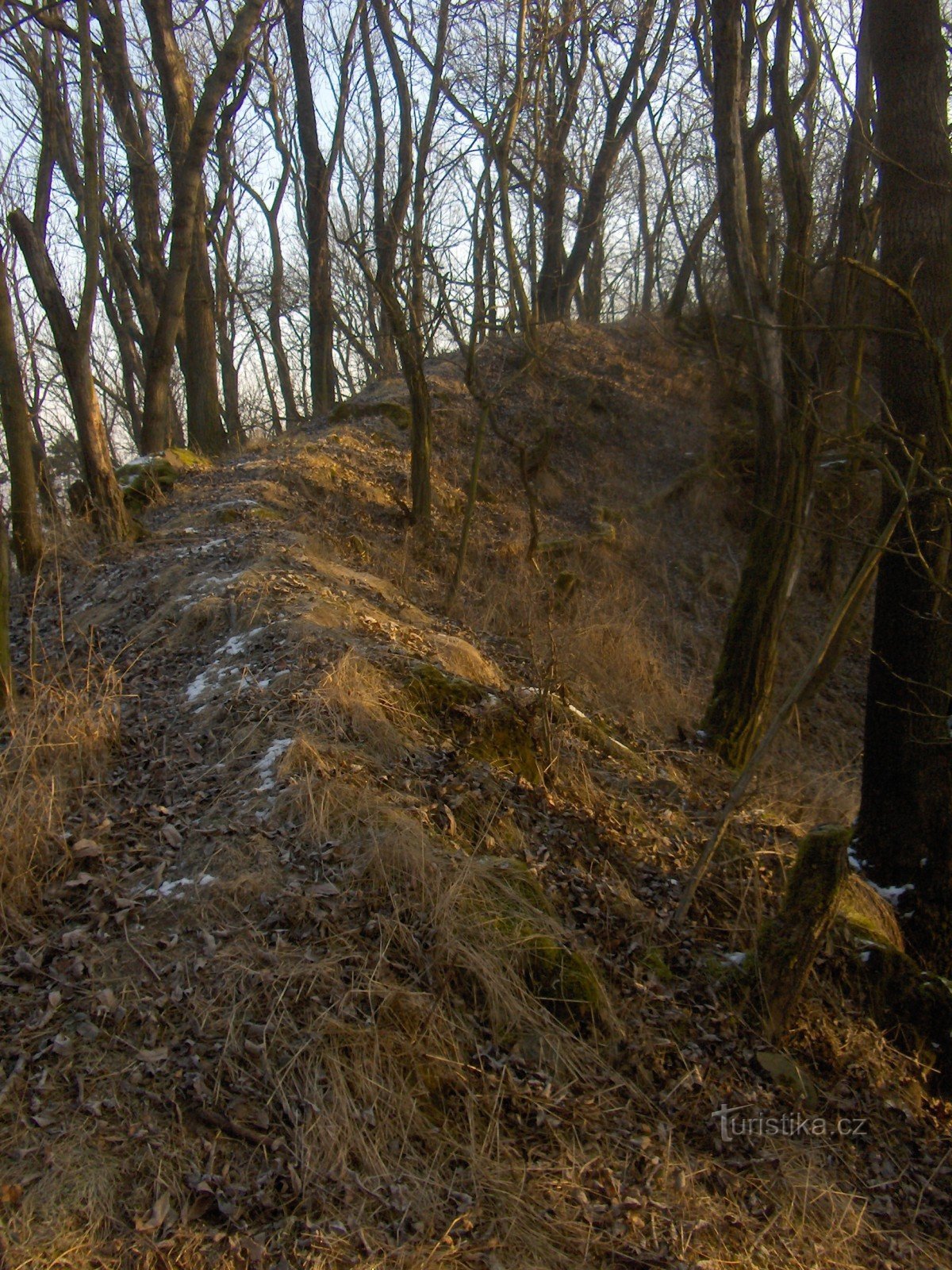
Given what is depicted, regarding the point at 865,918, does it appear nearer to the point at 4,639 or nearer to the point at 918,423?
the point at 918,423

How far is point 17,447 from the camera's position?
6.50m

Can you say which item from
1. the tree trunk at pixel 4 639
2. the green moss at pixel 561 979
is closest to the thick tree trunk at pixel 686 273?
the tree trunk at pixel 4 639

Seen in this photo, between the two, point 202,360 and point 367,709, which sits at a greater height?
point 202,360

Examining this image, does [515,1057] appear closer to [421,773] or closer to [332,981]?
[332,981]

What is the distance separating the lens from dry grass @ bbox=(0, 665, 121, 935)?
11.7 feet

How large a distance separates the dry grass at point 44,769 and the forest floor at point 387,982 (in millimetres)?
18

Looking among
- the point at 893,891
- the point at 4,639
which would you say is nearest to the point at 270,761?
the point at 4,639

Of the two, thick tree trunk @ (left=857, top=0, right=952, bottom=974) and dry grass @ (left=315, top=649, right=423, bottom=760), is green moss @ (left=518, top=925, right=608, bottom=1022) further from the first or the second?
thick tree trunk @ (left=857, top=0, right=952, bottom=974)

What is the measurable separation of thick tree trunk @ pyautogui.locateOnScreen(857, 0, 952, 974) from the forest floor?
698mm

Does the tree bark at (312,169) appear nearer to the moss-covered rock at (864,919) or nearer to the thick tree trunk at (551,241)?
the thick tree trunk at (551,241)

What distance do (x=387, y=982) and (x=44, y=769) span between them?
1977mm

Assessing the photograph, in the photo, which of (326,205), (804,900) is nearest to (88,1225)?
(804,900)

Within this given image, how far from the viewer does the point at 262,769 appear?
430cm

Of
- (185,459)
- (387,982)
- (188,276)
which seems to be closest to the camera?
(387,982)
